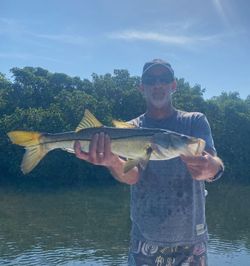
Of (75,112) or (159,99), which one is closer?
(159,99)

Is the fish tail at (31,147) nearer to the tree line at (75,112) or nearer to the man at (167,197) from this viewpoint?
the man at (167,197)

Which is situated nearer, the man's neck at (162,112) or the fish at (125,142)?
the fish at (125,142)

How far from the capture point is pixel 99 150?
6.45 metres

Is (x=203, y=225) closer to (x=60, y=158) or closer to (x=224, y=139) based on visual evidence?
(x=60, y=158)

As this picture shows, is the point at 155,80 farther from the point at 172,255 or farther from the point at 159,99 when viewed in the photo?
the point at 172,255

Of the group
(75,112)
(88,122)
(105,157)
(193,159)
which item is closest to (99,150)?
(105,157)

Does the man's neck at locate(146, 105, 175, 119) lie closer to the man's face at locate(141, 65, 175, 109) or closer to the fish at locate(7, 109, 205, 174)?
the man's face at locate(141, 65, 175, 109)

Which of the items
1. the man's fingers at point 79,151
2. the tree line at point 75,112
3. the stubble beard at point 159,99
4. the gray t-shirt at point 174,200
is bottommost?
the gray t-shirt at point 174,200

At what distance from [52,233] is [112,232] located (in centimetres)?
567

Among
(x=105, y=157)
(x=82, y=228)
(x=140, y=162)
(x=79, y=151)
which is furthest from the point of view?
(x=82, y=228)

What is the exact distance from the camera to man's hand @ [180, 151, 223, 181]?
6102 millimetres

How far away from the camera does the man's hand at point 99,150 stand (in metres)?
6.41

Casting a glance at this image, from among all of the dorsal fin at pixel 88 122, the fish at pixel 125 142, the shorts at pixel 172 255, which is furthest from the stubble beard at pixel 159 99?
the shorts at pixel 172 255

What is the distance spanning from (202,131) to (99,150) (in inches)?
60.3
